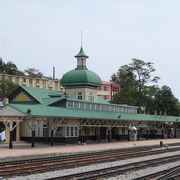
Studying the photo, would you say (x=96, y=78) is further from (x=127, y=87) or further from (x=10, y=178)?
(x=10, y=178)

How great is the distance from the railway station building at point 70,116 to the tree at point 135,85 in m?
15.6

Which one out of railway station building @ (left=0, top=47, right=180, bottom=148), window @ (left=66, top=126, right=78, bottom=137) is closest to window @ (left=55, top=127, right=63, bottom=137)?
railway station building @ (left=0, top=47, right=180, bottom=148)

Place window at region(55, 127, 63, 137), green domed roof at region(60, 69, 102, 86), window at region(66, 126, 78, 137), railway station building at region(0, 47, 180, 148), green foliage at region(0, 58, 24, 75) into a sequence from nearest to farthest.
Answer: railway station building at region(0, 47, 180, 148)
window at region(55, 127, 63, 137)
window at region(66, 126, 78, 137)
green domed roof at region(60, 69, 102, 86)
green foliage at region(0, 58, 24, 75)

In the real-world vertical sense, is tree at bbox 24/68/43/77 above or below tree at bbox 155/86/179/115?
above

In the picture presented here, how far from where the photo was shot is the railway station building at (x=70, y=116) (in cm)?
3872

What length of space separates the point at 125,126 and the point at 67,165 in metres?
32.9

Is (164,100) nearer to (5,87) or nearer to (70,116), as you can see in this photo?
(5,87)

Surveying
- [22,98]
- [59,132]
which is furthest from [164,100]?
[59,132]

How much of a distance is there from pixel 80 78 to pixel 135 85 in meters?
29.7

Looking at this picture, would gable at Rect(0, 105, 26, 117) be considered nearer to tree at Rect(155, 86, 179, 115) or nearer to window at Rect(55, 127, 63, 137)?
window at Rect(55, 127, 63, 137)

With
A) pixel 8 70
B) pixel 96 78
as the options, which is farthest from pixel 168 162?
pixel 8 70

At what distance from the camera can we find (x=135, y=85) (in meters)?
82.4

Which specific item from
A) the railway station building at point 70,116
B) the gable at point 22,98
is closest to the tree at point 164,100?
the railway station building at point 70,116

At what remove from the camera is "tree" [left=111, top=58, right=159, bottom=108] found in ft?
263
